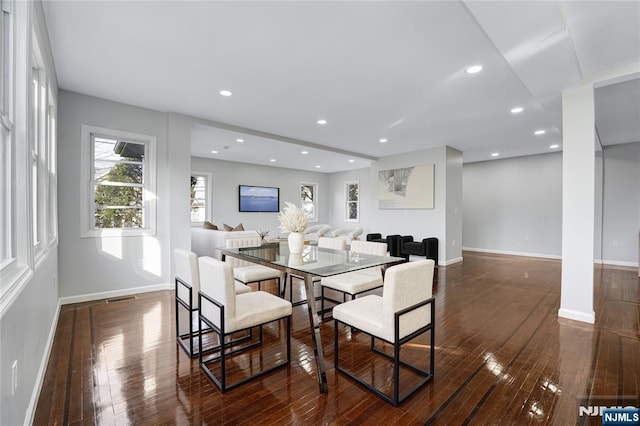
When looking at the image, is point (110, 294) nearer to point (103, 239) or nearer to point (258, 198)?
point (103, 239)

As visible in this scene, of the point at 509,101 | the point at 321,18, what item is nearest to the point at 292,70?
the point at 321,18

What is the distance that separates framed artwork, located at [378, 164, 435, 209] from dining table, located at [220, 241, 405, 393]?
13.7 ft

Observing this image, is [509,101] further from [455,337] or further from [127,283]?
[127,283]

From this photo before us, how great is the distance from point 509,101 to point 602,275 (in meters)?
4.04

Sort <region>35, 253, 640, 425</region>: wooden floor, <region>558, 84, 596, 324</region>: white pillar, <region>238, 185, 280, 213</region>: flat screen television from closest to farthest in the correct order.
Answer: <region>35, 253, 640, 425</region>: wooden floor
<region>558, 84, 596, 324</region>: white pillar
<region>238, 185, 280, 213</region>: flat screen television

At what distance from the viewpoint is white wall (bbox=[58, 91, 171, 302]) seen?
3508 mm

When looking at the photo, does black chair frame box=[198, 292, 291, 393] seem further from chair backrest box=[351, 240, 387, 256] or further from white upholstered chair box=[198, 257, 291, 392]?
chair backrest box=[351, 240, 387, 256]

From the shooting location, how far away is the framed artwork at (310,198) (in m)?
10.4

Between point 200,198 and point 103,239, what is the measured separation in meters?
4.23

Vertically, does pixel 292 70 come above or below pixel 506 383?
above

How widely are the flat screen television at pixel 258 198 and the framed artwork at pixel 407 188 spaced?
3598mm

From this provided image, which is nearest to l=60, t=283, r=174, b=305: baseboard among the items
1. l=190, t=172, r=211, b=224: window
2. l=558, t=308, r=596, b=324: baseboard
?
l=190, t=172, r=211, b=224: window

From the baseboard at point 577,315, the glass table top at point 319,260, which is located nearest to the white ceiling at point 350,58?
the glass table top at point 319,260

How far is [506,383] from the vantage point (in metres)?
1.96
